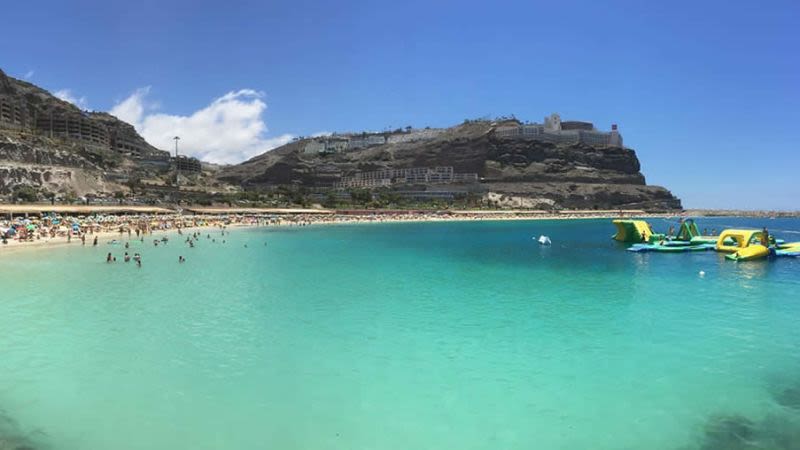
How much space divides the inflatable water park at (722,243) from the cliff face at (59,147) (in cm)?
8582

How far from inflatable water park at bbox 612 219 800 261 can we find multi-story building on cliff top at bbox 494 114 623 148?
130 metres

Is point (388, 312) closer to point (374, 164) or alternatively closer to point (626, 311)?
point (626, 311)

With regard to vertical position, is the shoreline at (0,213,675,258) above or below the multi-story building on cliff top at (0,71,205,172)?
below

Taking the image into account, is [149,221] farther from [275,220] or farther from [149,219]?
[275,220]

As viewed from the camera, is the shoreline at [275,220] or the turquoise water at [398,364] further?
the shoreline at [275,220]

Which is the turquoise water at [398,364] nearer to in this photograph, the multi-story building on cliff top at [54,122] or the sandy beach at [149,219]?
the sandy beach at [149,219]

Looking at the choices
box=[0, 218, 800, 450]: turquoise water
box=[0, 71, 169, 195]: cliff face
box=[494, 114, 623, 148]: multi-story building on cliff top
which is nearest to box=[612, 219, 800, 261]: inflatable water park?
box=[0, 218, 800, 450]: turquoise water

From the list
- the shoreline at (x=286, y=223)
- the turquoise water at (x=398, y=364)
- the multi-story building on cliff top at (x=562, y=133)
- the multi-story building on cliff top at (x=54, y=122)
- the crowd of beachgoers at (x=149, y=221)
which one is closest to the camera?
the turquoise water at (x=398, y=364)

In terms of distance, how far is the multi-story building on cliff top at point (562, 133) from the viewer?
7167 inches

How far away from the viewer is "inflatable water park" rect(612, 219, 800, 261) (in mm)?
36812

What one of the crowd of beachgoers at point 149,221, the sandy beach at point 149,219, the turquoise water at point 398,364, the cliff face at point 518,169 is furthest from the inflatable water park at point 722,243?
the cliff face at point 518,169

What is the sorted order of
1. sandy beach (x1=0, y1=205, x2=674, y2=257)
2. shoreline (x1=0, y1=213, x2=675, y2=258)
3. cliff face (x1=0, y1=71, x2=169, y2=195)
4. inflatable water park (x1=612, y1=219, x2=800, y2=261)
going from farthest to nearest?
cliff face (x1=0, y1=71, x2=169, y2=195), sandy beach (x1=0, y1=205, x2=674, y2=257), shoreline (x1=0, y1=213, x2=675, y2=258), inflatable water park (x1=612, y1=219, x2=800, y2=261)

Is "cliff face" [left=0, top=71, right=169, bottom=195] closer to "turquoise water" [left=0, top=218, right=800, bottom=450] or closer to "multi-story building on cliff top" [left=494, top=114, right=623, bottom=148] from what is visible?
"turquoise water" [left=0, top=218, right=800, bottom=450]

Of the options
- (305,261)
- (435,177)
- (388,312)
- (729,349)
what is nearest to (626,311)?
A: (729,349)
